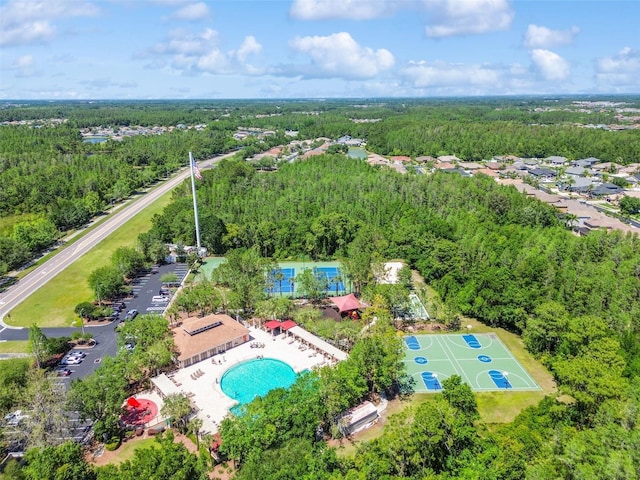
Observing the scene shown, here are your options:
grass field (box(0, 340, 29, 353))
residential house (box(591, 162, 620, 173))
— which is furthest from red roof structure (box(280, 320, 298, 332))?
residential house (box(591, 162, 620, 173))

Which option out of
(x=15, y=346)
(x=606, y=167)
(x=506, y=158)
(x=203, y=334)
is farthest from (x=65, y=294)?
(x=606, y=167)

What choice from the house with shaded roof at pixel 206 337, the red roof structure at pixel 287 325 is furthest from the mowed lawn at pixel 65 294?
the red roof structure at pixel 287 325

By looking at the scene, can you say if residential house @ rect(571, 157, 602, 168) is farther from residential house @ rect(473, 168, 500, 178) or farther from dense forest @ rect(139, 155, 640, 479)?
dense forest @ rect(139, 155, 640, 479)

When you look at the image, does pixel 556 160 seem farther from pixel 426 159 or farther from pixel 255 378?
pixel 255 378

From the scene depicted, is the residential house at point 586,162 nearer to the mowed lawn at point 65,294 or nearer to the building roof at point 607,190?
the building roof at point 607,190

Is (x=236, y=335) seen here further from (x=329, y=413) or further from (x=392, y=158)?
(x=392, y=158)

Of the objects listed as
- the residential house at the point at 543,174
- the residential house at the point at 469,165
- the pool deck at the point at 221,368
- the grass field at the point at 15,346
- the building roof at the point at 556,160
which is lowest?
the pool deck at the point at 221,368
